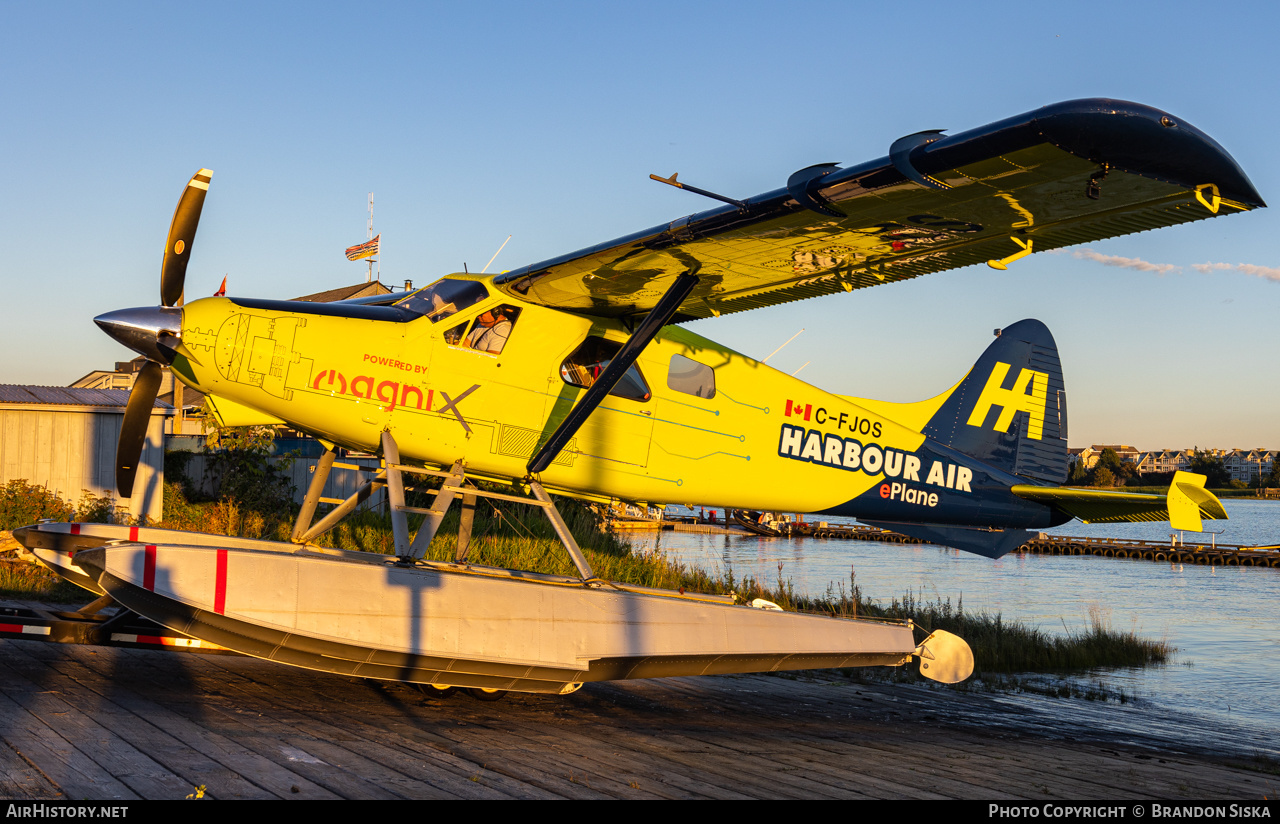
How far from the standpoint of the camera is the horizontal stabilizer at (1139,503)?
7895mm

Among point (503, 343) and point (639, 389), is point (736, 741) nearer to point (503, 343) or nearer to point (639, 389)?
point (639, 389)

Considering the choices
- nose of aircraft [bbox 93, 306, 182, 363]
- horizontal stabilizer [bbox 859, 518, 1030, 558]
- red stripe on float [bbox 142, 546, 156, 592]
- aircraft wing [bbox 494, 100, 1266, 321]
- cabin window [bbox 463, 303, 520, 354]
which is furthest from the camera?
horizontal stabilizer [bbox 859, 518, 1030, 558]

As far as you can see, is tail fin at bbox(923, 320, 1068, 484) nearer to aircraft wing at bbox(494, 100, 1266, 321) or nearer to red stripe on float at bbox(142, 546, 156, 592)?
aircraft wing at bbox(494, 100, 1266, 321)

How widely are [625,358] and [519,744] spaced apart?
3025 mm

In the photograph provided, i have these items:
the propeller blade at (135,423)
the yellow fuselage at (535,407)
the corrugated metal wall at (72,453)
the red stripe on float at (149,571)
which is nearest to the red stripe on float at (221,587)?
the red stripe on float at (149,571)

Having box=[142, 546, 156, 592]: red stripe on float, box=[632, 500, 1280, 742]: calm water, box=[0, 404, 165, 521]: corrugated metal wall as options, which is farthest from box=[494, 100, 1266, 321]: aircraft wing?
box=[0, 404, 165, 521]: corrugated metal wall

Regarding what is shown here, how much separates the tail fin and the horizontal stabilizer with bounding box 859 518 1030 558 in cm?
87

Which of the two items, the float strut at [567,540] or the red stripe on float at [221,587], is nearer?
the red stripe on float at [221,587]

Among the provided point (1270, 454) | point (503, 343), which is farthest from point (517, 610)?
point (1270, 454)

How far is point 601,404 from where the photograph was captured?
8047 mm

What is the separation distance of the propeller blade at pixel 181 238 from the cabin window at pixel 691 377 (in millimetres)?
3969

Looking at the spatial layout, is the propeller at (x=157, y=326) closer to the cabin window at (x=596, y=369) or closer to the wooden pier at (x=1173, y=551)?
the cabin window at (x=596, y=369)

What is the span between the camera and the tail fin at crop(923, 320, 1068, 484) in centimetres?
1052
